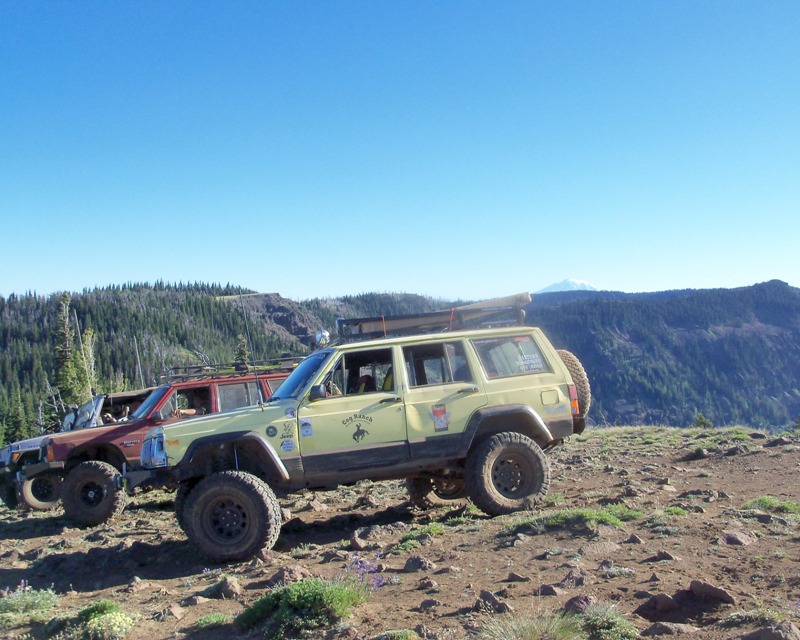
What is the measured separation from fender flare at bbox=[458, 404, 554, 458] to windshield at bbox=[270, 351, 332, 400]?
5.89 ft

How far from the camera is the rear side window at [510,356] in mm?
7973

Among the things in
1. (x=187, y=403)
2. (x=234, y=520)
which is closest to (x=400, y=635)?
(x=234, y=520)

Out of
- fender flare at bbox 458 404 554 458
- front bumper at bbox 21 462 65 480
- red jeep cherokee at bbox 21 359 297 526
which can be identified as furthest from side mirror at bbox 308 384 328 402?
front bumper at bbox 21 462 65 480

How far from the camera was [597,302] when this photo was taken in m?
156

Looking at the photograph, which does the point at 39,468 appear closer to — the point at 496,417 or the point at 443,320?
the point at 443,320

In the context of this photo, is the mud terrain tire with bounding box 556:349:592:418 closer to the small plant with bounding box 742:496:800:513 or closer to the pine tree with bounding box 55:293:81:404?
the small plant with bounding box 742:496:800:513

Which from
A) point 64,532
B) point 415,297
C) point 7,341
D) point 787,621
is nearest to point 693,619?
point 787,621

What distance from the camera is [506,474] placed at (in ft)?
25.4

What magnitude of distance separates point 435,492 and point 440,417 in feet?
6.05

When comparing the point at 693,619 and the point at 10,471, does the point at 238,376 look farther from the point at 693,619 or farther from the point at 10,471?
the point at 693,619

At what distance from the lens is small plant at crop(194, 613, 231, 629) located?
4684 mm

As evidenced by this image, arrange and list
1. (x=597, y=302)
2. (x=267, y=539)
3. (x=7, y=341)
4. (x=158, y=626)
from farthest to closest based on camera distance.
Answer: (x=597, y=302) → (x=7, y=341) → (x=267, y=539) → (x=158, y=626)

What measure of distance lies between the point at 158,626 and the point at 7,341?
158 metres

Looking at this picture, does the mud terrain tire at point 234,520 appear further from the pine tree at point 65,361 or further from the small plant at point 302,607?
the pine tree at point 65,361
